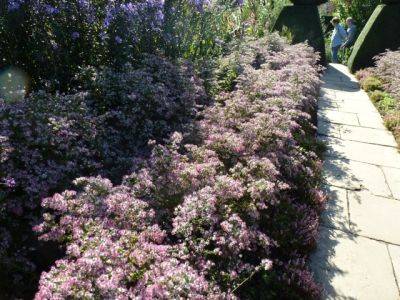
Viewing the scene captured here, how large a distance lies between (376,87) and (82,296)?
1056 cm

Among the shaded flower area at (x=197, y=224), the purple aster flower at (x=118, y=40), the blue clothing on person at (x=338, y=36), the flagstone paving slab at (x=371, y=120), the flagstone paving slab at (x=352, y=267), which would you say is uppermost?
the purple aster flower at (x=118, y=40)

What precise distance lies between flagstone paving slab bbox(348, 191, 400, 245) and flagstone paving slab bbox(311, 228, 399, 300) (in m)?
0.18

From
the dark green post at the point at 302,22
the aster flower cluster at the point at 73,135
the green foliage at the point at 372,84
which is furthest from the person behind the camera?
the dark green post at the point at 302,22

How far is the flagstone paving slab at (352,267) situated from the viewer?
346 centimetres

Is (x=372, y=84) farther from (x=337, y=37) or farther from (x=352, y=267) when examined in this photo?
(x=352, y=267)

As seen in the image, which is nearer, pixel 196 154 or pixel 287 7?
pixel 196 154

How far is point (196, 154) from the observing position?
13.0 feet

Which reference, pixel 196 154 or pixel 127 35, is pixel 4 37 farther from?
pixel 196 154

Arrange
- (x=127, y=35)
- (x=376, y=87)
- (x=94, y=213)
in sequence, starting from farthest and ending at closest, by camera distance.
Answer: (x=376, y=87)
(x=127, y=35)
(x=94, y=213)

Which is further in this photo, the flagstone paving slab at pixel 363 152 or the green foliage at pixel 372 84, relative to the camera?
the green foliage at pixel 372 84

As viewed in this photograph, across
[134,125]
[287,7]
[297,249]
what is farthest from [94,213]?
[287,7]

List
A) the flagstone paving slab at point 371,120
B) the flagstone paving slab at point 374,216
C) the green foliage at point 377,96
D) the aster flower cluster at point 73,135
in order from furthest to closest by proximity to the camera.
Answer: the green foliage at point 377,96
the flagstone paving slab at point 371,120
the flagstone paving slab at point 374,216
the aster flower cluster at point 73,135

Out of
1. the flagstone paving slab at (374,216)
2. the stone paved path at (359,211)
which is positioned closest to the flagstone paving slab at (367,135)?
the stone paved path at (359,211)

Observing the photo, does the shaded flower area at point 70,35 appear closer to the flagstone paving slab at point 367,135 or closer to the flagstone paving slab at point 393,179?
the flagstone paving slab at point 367,135
